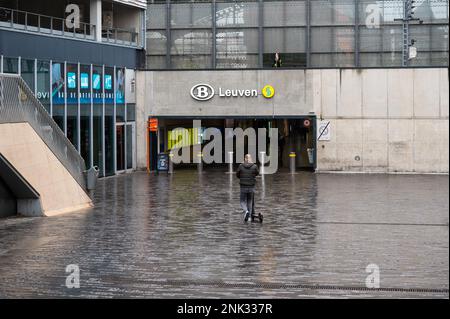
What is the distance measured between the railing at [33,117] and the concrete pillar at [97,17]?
11557mm

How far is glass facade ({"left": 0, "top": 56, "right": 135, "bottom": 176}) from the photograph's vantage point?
32219 millimetres

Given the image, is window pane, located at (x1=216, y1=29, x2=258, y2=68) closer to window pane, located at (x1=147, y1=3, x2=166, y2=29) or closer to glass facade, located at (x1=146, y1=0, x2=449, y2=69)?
glass facade, located at (x1=146, y1=0, x2=449, y2=69)

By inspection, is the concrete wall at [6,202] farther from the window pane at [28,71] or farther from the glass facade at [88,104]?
the window pane at [28,71]

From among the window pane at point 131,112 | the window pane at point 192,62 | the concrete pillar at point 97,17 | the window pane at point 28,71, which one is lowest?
the window pane at point 131,112

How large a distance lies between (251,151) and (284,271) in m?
26.9

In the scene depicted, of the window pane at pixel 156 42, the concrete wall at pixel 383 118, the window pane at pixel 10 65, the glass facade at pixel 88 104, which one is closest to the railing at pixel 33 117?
the window pane at pixel 10 65

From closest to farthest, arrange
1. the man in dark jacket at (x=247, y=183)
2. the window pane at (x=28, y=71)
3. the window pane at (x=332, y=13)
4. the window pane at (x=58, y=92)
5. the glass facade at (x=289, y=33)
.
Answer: the man in dark jacket at (x=247, y=183), the window pane at (x=28, y=71), the window pane at (x=58, y=92), the glass facade at (x=289, y=33), the window pane at (x=332, y=13)

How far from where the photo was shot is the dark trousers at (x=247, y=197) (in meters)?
21.8

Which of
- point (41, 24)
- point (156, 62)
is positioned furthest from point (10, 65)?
point (156, 62)

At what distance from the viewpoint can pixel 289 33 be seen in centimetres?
3969

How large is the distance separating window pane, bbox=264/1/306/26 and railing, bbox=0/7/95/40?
7545mm

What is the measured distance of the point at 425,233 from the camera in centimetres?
1997

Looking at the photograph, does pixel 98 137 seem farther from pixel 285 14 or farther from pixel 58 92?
pixel 285 14

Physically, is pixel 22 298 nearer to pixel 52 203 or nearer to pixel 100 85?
pixel 52 203
